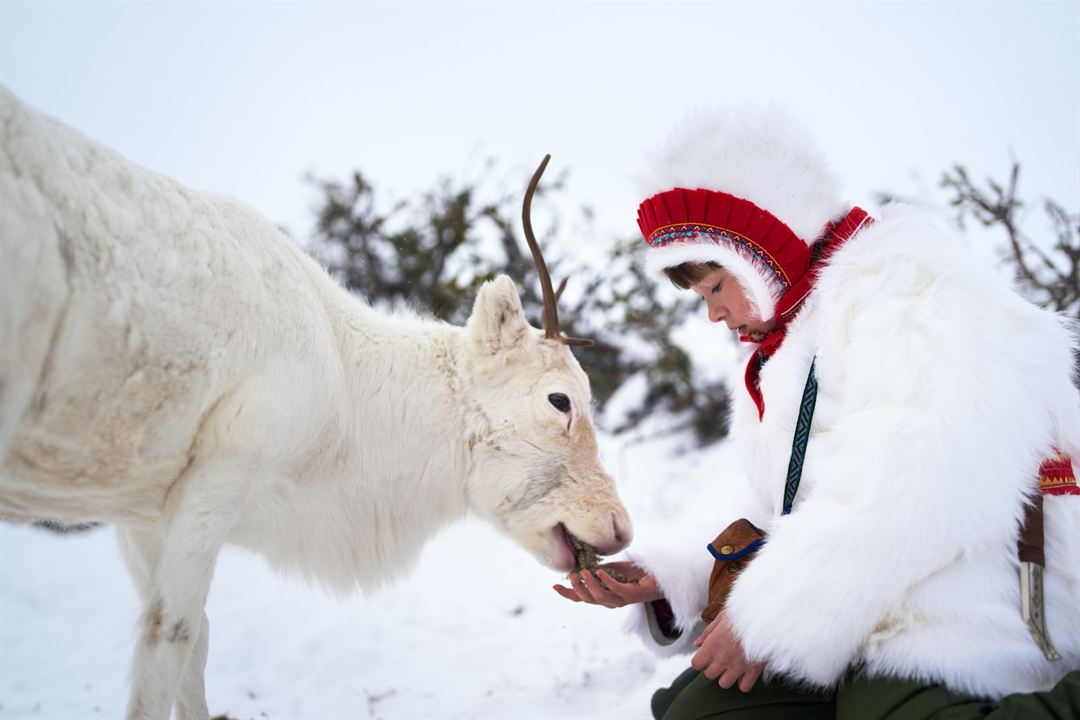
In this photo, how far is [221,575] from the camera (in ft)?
17.0

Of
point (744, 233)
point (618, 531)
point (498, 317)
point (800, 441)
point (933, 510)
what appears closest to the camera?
point (933, 510)

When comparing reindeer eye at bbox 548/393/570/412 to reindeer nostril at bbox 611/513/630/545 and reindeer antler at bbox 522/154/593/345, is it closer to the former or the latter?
reindeer antler at bbox 522/154/593/345

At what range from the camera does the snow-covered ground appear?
377 cm

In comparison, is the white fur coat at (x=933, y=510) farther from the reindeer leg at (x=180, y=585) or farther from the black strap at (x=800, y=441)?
the reindeer leg at (x=180, y=585)

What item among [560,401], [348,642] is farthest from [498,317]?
[348,642]

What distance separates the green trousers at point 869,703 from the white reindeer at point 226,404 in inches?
36.9

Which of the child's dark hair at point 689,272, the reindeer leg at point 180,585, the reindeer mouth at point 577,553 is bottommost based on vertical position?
the reindeer leg at point 180,585

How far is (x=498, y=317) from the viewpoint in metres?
3.30

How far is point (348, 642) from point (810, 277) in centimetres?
338

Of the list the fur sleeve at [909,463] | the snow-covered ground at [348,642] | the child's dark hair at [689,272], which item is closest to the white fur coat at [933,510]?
the fur sleeve at [909,463]

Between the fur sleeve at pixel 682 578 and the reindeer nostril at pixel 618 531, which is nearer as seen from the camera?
the fur sleeve at pixel 682 578

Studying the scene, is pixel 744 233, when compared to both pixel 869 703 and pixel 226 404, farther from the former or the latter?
pixel 226 404

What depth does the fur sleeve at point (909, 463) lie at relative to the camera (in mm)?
1839

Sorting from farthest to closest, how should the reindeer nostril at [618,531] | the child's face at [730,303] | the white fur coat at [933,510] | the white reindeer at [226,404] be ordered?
1. the reindeer nostril at [618,531]
2. the child's face at [730,303]
3. the white reindeer at [226,404]
4. the white fur coat at [933,510]
